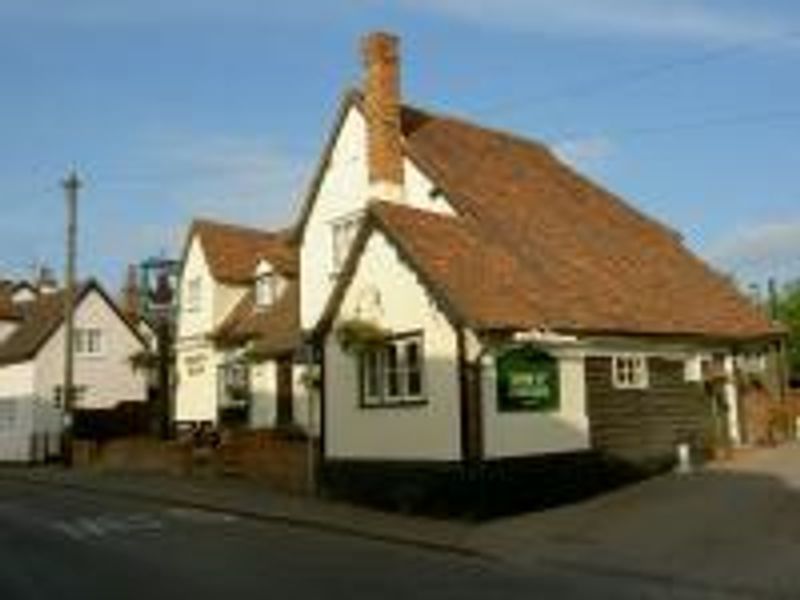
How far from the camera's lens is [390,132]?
29.9 m

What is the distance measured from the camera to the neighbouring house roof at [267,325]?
36375 millimetres

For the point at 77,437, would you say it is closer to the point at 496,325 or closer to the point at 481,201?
the point at 481,201

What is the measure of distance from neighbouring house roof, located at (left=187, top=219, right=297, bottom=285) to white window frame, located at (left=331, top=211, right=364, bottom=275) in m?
9.47

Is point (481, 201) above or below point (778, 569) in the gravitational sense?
above

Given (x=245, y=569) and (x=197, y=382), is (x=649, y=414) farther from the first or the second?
(x=197, y=382)

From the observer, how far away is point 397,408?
24641mm

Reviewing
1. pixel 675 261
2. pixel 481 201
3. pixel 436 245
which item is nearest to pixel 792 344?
pixel 675 261

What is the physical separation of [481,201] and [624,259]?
389 cm

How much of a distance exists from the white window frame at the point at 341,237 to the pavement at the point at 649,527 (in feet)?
22.1

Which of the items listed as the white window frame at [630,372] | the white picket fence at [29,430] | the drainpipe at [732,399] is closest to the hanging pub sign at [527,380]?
the white window frame at [630,372]

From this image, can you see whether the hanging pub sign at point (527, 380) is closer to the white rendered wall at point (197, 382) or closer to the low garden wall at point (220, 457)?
the low garden wall at point (220, 457)

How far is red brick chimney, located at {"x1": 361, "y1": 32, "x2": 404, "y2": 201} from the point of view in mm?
29594

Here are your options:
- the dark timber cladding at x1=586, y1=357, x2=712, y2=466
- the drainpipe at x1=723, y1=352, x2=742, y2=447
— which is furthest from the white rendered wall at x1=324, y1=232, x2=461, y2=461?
the drainpipe at x1=723, y1=352, x2=742, y2=447

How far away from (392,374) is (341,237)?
8.48 m
